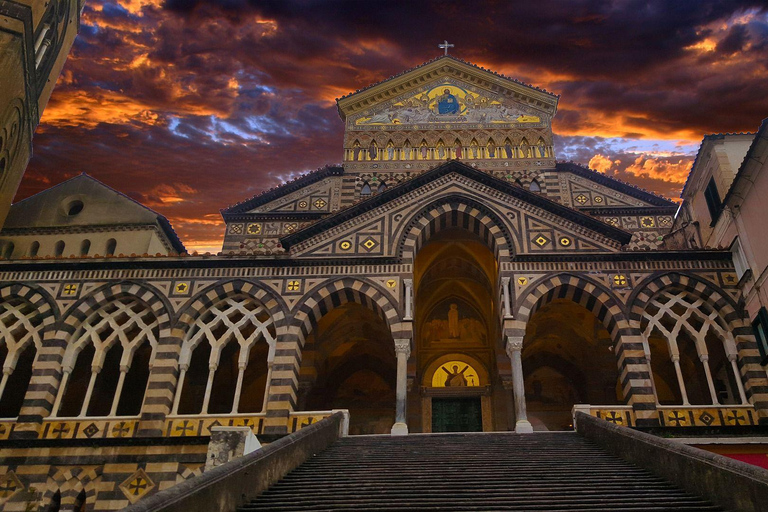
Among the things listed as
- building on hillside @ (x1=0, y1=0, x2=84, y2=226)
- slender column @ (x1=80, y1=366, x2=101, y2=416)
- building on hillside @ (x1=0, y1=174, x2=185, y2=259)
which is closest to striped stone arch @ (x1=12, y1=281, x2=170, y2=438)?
slender column @ (x1=80, y1=366, x2=101, y2=416)

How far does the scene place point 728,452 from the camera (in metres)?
17.5

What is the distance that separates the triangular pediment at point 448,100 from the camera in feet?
110

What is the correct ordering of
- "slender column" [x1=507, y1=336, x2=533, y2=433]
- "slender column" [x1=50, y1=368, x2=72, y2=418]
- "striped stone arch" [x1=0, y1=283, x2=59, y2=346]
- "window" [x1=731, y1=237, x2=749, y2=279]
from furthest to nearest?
"striped stone arch" [x1=0, y1=283, x2=59, y2=346], "window" [x1=731, y1=237, x2=749, y2=279], "slender column" [x1=50, y1=368, x2=72, y2=418], "slender column" [x1=507, y1=336, x2=533, y2=433]

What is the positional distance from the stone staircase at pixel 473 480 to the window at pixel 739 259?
961 centimetres

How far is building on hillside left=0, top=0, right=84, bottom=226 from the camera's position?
1978cm

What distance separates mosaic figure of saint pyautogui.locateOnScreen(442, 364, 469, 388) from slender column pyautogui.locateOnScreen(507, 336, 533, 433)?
6.43m

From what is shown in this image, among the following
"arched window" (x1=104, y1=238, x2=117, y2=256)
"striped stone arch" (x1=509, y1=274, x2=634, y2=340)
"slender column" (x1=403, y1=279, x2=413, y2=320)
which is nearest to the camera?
"striped stone arch" (x1=509, y1=274, x2=634, y2=340)

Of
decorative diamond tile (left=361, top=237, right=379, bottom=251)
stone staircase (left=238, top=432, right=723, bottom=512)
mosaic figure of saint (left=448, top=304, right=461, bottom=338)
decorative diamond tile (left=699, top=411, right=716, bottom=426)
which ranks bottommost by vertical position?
stone staircase (left=238, top=432, right=723, bottom=512)

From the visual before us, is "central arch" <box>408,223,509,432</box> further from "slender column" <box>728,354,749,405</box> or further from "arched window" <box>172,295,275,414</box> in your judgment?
"slender column" <box>728,354,749,405</box>

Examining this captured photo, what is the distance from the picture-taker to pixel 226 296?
22078 millimetres

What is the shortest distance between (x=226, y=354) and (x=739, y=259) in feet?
66.8

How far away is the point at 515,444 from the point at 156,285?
14108 millimetres

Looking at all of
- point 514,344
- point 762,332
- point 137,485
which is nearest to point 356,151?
point 514,344

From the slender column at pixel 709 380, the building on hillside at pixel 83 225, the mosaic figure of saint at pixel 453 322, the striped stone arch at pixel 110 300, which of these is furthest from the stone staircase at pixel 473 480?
the building on hillside at pixel 83 225
